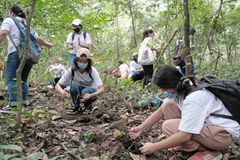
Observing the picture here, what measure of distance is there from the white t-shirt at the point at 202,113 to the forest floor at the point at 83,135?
441mm

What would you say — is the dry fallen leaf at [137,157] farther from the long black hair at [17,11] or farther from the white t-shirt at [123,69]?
the white t-shirt at [123,69]

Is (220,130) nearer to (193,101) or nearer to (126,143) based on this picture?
(193,101)

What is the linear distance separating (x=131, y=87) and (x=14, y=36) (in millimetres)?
2987

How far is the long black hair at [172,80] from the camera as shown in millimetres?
3232

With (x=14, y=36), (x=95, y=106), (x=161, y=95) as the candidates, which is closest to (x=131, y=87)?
(x=161, y=95)

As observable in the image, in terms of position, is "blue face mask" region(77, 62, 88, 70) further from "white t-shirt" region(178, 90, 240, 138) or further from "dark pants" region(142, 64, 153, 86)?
A: "dark pants" region(142, 64, 153, 86)

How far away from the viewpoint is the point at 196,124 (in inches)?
123

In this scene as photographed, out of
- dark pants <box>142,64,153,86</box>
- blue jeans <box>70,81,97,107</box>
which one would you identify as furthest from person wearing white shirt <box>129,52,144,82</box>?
blue jeans <box>70,81,97,107</box>

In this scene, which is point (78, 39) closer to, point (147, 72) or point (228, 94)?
point (147, 72)

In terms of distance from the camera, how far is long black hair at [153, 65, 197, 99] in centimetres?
323

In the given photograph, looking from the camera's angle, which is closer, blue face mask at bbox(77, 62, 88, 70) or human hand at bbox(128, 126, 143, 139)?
human hand at bbox(128, 126, 143, 139)

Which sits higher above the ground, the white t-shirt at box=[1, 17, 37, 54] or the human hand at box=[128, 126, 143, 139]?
the white t-shirt at box=[1, 17, 37, 54]

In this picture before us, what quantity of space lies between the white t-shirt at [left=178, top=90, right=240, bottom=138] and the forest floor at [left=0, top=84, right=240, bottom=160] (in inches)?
17.4

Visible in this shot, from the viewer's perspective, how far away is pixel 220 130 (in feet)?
10.7
